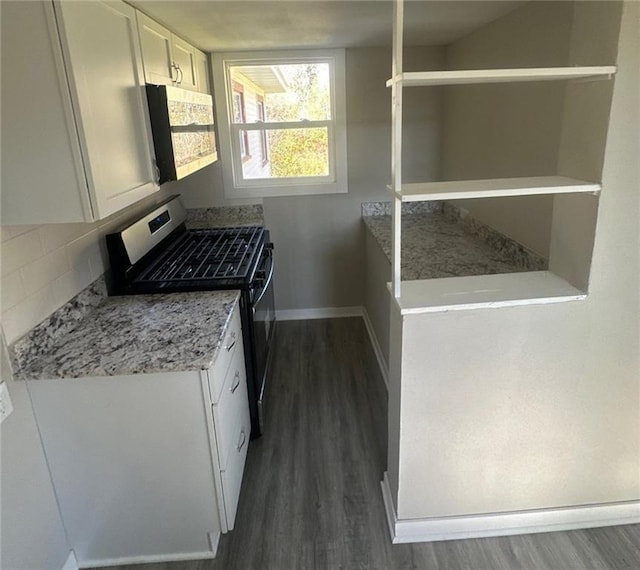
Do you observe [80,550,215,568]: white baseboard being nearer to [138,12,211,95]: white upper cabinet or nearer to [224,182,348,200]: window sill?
[138,12,211,95]: white upper cabinet

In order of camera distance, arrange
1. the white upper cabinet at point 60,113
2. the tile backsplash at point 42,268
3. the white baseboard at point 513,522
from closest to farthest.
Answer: the white upper cabinet at point 60,113 < the tile backsplash at point 42,268 < the white baseboard at point 513,522

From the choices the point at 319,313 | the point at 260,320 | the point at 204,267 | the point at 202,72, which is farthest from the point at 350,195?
the point at 204,267

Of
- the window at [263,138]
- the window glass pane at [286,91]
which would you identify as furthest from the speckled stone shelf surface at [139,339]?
the window glass pane at [286,91]

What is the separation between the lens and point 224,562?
188cm

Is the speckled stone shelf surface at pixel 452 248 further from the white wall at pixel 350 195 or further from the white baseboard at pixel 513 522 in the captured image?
the white baseboard at pixel 513 522

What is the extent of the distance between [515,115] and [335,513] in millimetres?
2083

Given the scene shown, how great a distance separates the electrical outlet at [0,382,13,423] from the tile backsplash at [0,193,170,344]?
0.15 meters

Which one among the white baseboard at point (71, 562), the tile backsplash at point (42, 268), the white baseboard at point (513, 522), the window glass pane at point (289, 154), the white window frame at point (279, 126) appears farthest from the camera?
the window glass pane at point (289, 154)

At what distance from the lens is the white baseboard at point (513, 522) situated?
1.95 meters

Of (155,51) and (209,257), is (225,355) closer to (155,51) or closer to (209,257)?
(209,257)

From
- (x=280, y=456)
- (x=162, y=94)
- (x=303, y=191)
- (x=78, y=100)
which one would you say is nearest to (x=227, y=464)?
(x=280, y=456)

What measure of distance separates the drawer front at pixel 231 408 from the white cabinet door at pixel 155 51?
127 cm

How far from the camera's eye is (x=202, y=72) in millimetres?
3152

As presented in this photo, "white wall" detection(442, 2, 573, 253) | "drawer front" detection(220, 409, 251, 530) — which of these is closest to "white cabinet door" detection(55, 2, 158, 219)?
"drawer front" detection(220, 409, 251, 530)
